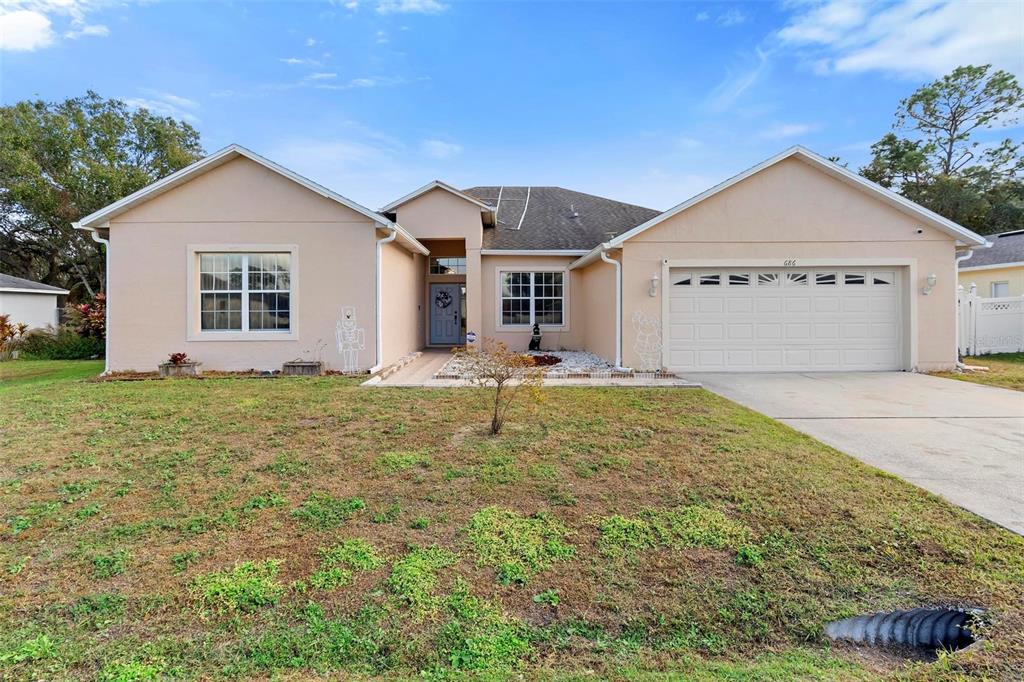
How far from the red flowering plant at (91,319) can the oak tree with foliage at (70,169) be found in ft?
25.3

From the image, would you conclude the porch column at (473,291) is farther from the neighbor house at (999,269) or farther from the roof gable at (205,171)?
the neighbor house at (999,269)

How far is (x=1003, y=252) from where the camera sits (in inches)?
702

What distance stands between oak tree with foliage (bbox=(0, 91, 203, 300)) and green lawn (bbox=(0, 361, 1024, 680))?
22.6 m

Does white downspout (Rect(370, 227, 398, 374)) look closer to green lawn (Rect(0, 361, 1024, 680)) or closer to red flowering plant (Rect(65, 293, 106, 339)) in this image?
green lawn (Rect(0, 361, 1024, 680))

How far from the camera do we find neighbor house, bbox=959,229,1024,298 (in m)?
17.0

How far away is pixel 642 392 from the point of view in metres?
8.30

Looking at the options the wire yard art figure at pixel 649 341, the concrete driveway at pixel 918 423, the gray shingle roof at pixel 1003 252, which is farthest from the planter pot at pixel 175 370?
the gray shingle roof at pixel 1003 252

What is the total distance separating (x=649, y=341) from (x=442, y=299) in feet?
27.8

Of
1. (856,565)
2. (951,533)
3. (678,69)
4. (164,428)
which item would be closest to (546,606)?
(856,565)

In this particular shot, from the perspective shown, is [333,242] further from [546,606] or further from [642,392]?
[546,606]

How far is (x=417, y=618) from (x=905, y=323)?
41.6ft

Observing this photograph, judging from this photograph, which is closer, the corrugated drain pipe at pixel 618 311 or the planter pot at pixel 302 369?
the planter pot at pixel 302 369

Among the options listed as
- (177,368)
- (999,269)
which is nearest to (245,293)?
(177,368)

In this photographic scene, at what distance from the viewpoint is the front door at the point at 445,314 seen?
16859 mm
